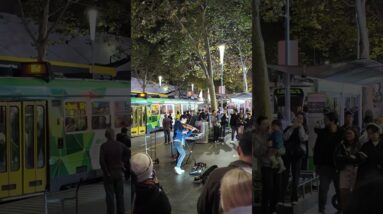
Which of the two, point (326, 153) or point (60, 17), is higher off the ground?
point (60, 17)

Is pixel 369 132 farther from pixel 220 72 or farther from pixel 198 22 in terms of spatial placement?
pixel 198 22

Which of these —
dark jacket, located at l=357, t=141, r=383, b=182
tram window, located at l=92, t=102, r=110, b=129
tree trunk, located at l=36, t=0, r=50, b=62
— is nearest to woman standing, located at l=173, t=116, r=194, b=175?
tram window, located at l=92, t=102, r=110, b=129

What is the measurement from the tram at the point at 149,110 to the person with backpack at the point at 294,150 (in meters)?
0.39

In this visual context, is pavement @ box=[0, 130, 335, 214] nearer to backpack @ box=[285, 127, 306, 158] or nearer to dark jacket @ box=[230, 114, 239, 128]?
dark jacket @ box=[230, 114, 239, 128]

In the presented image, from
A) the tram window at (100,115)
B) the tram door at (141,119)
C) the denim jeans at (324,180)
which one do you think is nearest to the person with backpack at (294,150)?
the denim jeans at (324,180)

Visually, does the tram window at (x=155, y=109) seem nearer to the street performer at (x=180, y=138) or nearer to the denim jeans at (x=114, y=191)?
the street performer at (x=180, y=138)

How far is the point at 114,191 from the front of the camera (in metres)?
1.44

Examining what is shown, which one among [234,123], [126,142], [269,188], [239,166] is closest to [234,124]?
[234,123]

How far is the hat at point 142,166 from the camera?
142 cm

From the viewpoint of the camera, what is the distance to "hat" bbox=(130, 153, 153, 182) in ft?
4.65

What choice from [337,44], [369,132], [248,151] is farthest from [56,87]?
[369,132]

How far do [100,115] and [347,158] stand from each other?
104cm

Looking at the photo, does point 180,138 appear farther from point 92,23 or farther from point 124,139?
point 92,23

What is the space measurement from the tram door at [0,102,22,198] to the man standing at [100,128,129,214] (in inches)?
12.1
